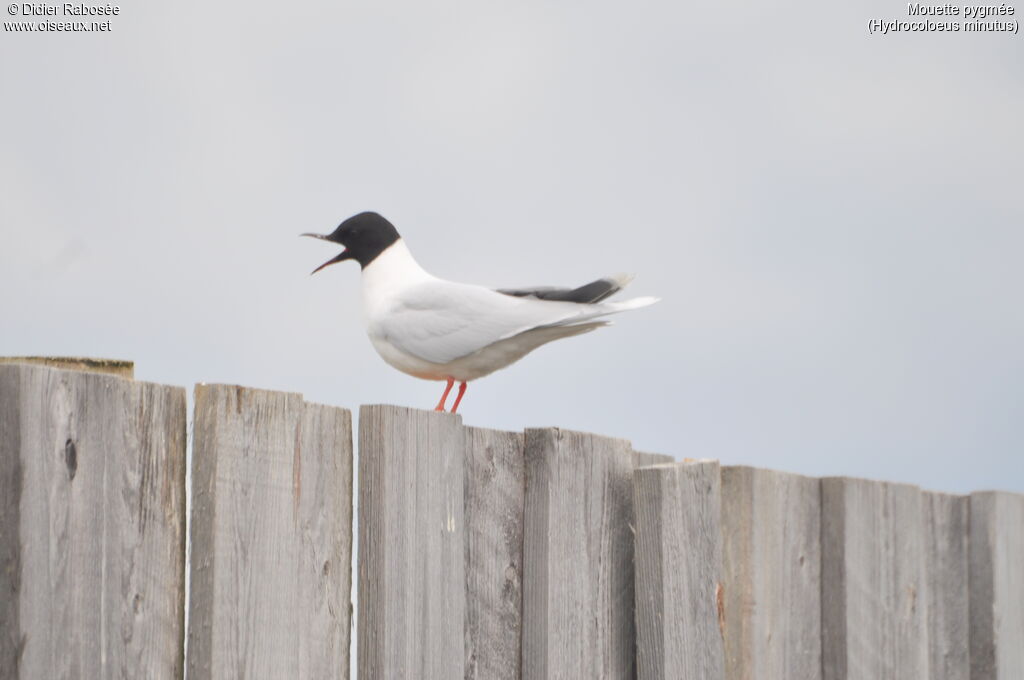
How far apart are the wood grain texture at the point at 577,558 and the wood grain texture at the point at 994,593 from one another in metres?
2.14

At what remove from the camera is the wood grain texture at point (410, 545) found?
3070 millimetres

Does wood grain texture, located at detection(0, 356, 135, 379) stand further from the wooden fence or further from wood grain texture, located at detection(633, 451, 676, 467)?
wood grain texture, located at detection(633, 451, 676, 467)

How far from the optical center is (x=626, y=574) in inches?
151

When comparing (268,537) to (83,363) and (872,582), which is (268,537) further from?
(872,582)

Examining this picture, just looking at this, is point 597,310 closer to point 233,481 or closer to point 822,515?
point 822,515

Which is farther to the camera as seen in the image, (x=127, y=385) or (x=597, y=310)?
(x=597, y=310)

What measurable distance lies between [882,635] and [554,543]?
175 centimetres

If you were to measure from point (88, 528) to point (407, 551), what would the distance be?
2.72 feet

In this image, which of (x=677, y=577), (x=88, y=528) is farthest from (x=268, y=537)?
(x=677, y=577)

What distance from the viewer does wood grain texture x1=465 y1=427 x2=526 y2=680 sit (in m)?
3.37

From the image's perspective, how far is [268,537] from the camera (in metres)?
2.83

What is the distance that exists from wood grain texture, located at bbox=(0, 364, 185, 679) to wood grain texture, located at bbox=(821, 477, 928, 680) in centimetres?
257

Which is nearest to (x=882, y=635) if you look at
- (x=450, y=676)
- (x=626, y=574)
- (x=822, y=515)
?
(x=822, y=515)

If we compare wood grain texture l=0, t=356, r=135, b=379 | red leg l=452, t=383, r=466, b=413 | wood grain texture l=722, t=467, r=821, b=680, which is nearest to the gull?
red leg l=452, t=383, r=466, b=413
